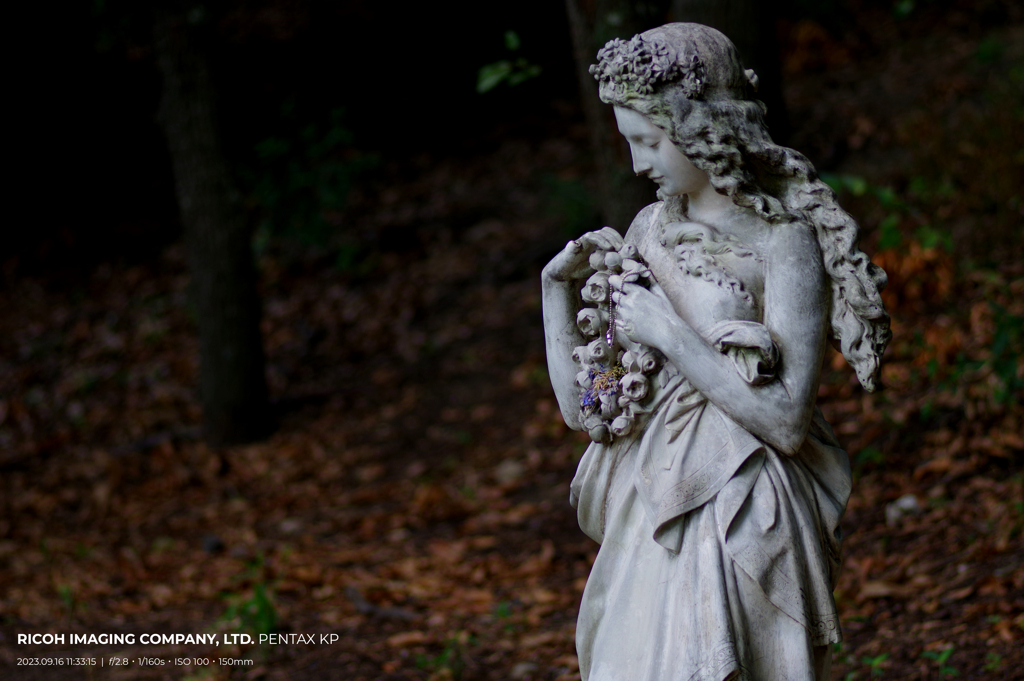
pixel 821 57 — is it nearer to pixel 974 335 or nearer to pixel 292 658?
pixel 974 335

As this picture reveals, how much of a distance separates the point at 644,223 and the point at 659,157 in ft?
0.95

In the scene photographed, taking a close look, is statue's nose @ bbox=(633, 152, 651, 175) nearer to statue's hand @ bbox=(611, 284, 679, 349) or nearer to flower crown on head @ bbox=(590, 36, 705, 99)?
flower crown on head @ bbox=(590, 36, 705, 99)

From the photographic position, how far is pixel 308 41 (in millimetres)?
12797

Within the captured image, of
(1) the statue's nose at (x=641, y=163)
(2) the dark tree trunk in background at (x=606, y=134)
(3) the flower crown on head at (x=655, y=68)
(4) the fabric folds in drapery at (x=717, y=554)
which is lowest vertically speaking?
(4) the fabric folds in drapery at (x=717, y=554)

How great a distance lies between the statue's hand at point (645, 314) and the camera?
247 cm

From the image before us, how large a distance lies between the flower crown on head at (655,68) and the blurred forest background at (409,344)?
2.52m

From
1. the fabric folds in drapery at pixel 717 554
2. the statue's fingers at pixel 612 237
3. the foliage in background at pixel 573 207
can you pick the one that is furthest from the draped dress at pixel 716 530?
the foliage in background at pixel 573 207

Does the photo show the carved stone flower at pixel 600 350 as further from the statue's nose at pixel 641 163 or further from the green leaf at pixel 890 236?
the green leaf at pixel 890 236

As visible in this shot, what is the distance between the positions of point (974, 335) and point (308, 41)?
9.04 metres

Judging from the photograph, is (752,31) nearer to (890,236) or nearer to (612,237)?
(890,236)

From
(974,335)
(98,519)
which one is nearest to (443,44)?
(98,519)

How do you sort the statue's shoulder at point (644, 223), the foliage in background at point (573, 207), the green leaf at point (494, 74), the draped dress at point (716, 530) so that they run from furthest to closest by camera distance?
the foliage in background at point (573, 207)
the green leaf at point (494, 74)
the statue's shoulder at point (644, 223)
the draped dress at point (716, 530)

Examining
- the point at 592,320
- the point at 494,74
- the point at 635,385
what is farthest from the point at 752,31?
the point at 635,385

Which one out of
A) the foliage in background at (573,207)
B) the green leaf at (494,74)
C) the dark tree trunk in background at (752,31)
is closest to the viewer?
the green leaf at (494,74)
